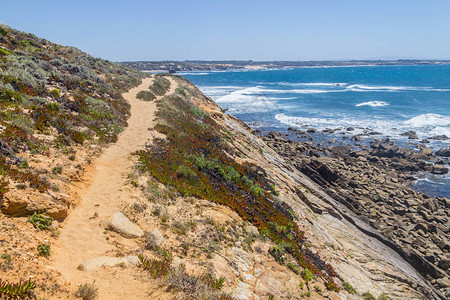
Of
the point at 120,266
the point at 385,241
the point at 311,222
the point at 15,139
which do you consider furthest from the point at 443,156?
the point at 15,139

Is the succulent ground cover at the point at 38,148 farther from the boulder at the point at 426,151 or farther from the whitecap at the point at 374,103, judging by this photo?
the whitecap at the point at 374,103

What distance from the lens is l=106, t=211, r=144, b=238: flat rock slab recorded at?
318 inches

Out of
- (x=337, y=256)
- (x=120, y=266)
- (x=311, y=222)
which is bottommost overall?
(x=337, y=256)

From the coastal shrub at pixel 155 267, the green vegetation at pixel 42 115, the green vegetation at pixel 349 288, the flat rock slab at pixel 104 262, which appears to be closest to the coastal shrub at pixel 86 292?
the flat rock slab at pixel 104 262

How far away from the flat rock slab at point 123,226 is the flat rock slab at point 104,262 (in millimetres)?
1162

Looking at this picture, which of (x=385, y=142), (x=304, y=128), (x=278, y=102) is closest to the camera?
(x=385, y=142)

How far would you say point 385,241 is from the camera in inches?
730

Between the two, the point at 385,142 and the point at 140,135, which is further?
the point at 385,142

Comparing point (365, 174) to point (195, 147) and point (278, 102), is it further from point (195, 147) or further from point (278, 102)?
point (278, 102)

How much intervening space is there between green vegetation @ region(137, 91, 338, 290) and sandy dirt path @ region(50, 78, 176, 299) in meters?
1.60

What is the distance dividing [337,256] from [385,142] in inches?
1461

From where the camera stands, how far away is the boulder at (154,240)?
7.77 metres

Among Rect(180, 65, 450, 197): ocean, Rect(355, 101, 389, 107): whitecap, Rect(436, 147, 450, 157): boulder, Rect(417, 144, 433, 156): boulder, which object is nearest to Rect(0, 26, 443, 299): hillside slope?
Rect(180, 65, 450, 197): ocean

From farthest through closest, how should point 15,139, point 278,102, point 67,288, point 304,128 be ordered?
1. point 278,102
2. point 304,128
3. point 15,139
4. point 67,288
